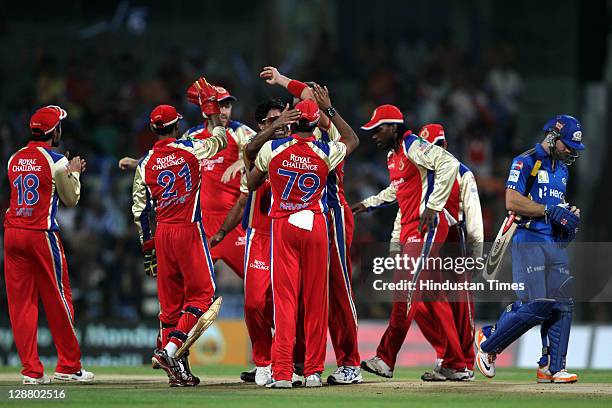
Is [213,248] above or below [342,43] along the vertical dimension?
below

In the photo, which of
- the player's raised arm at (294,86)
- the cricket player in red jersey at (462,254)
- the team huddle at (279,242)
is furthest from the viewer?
the cricket player in red jersey at (462,254)

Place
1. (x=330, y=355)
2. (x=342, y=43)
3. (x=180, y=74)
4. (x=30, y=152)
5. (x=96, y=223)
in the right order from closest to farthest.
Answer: (x=30, y=152), (x=330, y=355), (x=96, y=223), (x=180, y=74), (x=342, y=43)

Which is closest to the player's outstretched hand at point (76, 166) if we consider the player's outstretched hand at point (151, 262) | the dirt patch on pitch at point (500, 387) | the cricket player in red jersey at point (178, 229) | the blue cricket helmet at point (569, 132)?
the cricket player in red jersey at point (178, 229)

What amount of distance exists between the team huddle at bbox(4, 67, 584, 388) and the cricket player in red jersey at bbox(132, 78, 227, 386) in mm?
13

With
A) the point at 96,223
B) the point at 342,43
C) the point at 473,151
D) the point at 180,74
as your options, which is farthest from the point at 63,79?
the point at 473,151

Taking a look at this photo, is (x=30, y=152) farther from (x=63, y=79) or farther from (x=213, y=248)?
(x=63, y=79)

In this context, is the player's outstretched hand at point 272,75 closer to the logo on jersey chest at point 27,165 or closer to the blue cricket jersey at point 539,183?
the logo on jersey chest at point 27,165

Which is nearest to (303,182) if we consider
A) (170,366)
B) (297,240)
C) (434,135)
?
(297,240)

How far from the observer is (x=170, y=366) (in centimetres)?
1173

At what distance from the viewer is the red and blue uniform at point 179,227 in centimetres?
1202

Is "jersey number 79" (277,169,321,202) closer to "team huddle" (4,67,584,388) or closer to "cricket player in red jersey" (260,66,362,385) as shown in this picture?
"team huddle" (4,67,584,388)

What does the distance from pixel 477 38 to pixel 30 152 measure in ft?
48.2

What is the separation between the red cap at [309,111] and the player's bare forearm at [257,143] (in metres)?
0.29

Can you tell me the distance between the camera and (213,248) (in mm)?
13383
